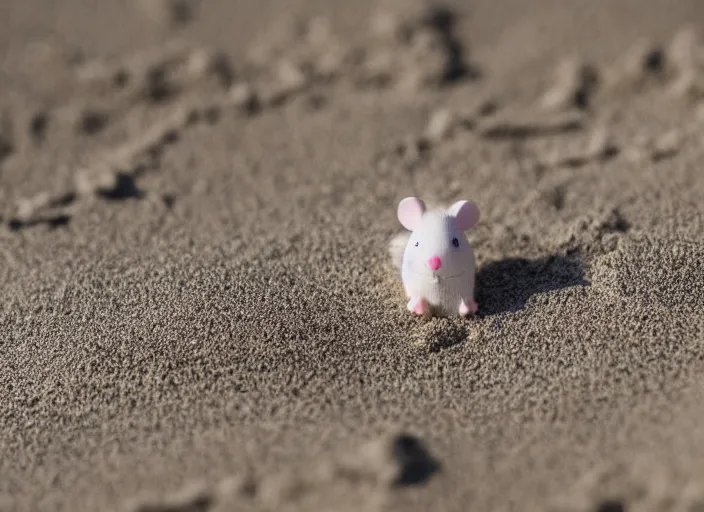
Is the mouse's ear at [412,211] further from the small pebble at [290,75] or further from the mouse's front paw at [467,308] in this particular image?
the small pebble at [290,75]

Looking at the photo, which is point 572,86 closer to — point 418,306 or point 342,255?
point 342,255

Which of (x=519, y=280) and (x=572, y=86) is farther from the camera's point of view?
(x=572, y=86)

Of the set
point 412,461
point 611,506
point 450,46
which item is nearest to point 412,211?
point 412,461

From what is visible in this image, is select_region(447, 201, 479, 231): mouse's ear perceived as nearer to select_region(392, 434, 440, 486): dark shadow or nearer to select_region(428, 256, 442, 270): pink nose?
select_region(428, 256, 442, 270): pink nose

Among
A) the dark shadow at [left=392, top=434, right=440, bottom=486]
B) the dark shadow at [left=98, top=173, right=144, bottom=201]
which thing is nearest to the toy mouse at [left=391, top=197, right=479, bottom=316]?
the dark shadow at [left=392, top=434, right=440, bottom=486]

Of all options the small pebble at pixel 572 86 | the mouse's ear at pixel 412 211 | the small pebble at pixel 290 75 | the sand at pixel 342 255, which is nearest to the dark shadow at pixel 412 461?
the sand at pixel 342 255
